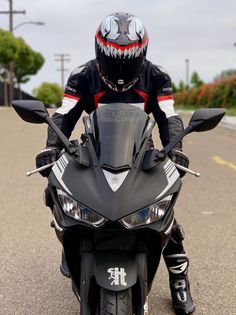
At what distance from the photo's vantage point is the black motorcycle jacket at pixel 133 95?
3520mm

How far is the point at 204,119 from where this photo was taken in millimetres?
2895

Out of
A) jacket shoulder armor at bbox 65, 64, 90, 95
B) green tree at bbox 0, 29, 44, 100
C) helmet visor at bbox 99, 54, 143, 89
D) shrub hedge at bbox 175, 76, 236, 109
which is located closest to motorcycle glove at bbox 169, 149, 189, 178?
helmet visor at bbox 99, 54, 143, 89

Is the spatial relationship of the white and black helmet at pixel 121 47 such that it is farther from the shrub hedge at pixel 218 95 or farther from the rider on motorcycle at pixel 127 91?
the shrub hedge at pixel 218 95

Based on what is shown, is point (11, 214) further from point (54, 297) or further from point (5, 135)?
point (5, 135)

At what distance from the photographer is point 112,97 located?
353 centimetres

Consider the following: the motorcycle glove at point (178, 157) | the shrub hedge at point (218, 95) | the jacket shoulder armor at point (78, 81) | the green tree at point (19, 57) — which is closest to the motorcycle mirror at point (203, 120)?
the motorcycle glove at point (178, 157)

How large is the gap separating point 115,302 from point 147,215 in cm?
42

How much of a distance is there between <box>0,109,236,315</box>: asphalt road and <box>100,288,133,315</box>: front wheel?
1207 millimetres

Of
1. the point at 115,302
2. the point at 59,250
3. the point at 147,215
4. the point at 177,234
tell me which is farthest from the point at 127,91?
the point at 59,250

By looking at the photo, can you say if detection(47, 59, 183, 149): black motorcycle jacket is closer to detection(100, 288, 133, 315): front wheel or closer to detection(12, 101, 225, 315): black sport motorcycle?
detection(12, 101, 225, 315): black sport motorcycle

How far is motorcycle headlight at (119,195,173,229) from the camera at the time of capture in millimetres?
2553

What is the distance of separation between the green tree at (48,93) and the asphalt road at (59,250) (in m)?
95.8

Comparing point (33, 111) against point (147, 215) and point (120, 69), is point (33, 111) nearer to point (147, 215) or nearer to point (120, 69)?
point (120, 69)

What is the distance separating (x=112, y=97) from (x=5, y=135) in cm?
1418
